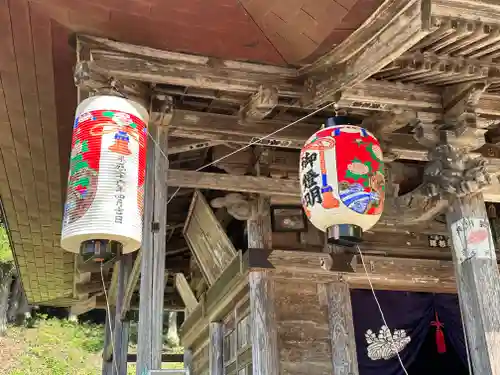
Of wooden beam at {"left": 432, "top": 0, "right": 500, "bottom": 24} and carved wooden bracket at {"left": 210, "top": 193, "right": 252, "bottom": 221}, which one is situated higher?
wooden beam at {"left": 432, "top": 0, "right": 500, "bottom": 24}

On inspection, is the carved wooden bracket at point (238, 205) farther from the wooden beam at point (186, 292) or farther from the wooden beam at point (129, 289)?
the wooden beam at point (186, 292)

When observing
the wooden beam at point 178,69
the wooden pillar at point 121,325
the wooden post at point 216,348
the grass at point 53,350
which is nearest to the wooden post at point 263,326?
the wooden post at point 216,348

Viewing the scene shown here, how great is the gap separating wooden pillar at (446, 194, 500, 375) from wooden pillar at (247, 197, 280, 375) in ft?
6.46

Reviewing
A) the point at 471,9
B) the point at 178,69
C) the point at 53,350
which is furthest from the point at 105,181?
the point at 53,350

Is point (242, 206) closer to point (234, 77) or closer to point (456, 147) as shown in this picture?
point (234, 77)

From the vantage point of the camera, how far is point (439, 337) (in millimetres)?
6688

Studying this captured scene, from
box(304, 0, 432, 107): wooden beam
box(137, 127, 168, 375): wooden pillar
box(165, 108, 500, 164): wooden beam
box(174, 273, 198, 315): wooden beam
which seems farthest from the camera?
box(174, 273, 198, 315): wooden beam

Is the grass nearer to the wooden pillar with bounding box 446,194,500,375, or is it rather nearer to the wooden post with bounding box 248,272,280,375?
the wooden post with bounding box 248,272,280,375

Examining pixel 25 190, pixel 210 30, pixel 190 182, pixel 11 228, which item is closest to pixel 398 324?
pixel 190 182

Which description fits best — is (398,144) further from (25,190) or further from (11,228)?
(11,228)

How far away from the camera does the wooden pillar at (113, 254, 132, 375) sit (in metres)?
8.96

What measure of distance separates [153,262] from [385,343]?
3185 mm

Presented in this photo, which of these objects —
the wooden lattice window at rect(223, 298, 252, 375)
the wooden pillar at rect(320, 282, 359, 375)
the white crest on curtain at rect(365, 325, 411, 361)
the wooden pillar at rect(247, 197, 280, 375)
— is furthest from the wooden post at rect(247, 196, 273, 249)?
the white crest on curtain at rect(365, 325, 411, 361)

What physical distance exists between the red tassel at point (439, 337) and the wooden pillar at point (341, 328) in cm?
127
